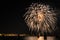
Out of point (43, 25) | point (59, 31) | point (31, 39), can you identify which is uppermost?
point (43, 25)

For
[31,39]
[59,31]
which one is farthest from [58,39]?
[31,39]

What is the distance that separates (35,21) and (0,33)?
18.2 feet

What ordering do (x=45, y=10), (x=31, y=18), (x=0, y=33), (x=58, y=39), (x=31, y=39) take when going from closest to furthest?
(x=45, y=10) < (x=31, y=18) < (x=58, y=39) < (x=0, y=33) < (x=31, y=39)

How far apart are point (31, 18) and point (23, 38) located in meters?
5.49

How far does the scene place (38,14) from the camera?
6949 millimetres

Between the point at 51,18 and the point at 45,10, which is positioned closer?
the point at 45,10

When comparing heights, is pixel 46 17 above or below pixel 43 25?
above

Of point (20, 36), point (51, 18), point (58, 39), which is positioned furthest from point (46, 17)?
point (20, 36)

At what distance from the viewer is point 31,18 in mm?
6961

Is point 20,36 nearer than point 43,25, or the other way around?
point 43,25

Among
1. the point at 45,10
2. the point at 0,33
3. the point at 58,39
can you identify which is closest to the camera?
the point at 45,10

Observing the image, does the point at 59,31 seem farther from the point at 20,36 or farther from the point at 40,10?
the point at 40,10

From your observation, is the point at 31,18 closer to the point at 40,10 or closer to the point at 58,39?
the point at 40,10

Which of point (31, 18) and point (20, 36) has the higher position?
point (31, 18)
